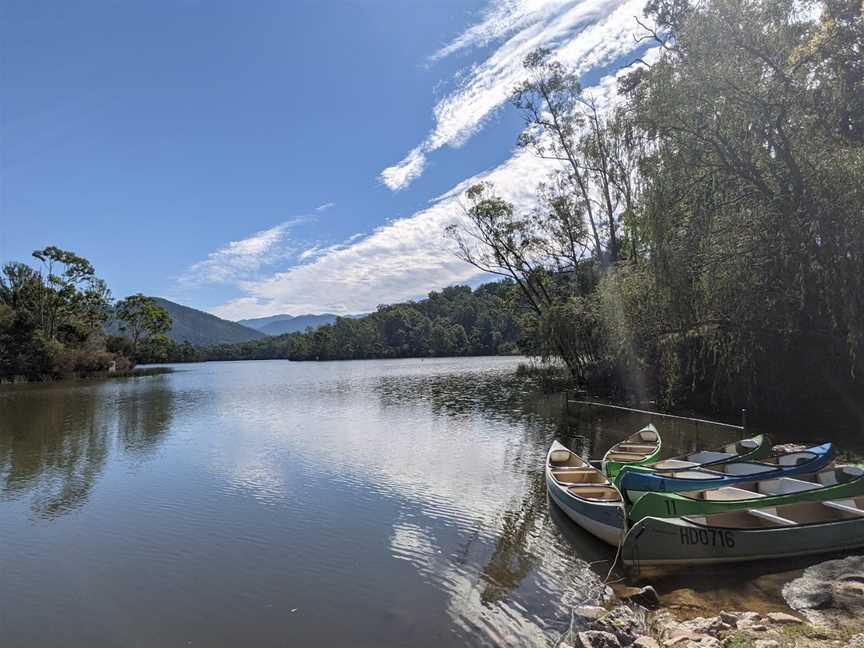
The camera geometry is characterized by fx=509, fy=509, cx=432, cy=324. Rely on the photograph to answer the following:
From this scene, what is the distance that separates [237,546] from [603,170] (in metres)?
26.1

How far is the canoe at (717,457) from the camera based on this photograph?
10.4 meters

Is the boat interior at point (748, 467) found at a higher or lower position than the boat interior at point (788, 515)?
higher

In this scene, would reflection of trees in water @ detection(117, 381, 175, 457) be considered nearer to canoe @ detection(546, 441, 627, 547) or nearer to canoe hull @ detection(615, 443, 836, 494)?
canoe @ detection(546, 441, 627, 547)

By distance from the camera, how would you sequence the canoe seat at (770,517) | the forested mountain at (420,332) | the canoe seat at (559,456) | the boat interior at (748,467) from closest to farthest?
the canoe seat at (770,517) → the boat interior at (748,467) → the canoe seat at (559,456) → the forested mountain at (420,332)

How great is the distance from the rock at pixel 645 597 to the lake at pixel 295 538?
0.46 meters

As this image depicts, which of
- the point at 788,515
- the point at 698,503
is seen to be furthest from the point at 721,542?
the point at 788,515

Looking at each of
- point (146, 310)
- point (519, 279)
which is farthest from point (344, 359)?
point (519, 279)

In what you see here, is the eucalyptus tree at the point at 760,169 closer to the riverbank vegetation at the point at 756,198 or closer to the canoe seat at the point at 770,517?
the riverbank vegetation at the point at 756,198

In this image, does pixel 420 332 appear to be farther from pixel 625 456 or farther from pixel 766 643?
pixel 766 643

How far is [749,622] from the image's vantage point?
5.29m

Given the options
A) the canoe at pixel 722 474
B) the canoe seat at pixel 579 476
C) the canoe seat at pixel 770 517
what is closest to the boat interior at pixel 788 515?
the canoe seat at pixel 770 517

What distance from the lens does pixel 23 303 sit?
181ft

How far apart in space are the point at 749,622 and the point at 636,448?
7.78 meters

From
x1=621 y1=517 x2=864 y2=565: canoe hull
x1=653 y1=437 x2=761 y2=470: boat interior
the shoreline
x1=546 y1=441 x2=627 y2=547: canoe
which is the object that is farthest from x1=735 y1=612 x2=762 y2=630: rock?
the shoreline
